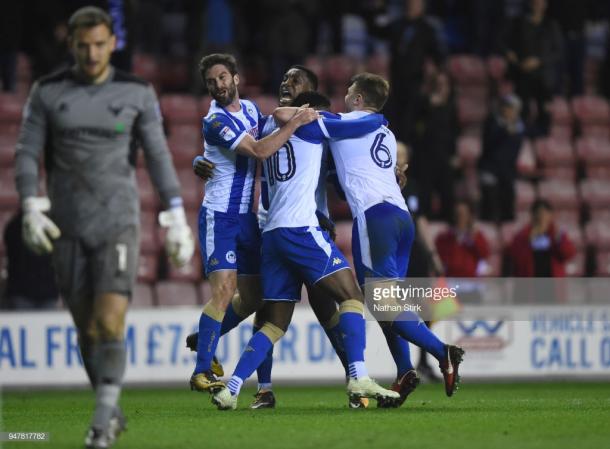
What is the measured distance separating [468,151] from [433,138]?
179cm

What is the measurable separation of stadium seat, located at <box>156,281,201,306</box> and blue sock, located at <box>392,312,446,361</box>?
234 inches

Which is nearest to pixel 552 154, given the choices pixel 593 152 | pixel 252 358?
pixel 593 152

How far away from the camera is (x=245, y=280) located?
9.48m

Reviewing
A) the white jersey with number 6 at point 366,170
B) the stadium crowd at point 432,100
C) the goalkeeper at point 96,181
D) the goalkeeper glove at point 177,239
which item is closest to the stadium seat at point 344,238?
the stadium crowd at point 432,100

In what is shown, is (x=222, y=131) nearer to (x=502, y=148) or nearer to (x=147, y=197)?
(x=147, y=197)

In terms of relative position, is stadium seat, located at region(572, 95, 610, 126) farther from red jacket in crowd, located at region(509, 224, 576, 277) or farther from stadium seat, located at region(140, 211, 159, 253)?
stadium seat, located at region(140, 211, 159, 253)

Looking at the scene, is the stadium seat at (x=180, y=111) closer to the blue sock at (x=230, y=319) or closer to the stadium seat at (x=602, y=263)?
the stadium seat at (x=602, y=263)

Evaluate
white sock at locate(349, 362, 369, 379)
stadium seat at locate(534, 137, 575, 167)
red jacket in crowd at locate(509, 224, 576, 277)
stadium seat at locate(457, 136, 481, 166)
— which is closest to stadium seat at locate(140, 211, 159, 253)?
red jacket in crowd at locate(509, 224, 576, 277)

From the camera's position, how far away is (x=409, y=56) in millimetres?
15758

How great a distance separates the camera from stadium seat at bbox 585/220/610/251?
16250 mm

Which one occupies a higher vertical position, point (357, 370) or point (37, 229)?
point (37, 229)

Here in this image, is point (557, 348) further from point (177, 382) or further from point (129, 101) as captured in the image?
point (129, 101)

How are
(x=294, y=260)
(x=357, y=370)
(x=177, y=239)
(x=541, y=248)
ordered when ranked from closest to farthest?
(x=177, y=239) < (x=357, y=370) < (x=294, y=260) < (x=541, y=248)

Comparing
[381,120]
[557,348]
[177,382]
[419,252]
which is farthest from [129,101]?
[557,348]
